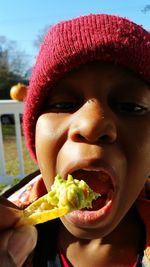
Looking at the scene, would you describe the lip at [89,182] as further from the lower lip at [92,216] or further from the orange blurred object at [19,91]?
the orange blurred object at [19,91]

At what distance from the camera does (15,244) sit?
71cm

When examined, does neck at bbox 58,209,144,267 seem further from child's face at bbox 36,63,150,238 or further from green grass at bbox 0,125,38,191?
green grass at bbox 0,125,38,191

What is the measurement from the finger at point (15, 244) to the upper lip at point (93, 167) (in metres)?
0.28

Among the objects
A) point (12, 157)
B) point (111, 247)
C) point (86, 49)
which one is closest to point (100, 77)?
point (86, 49)

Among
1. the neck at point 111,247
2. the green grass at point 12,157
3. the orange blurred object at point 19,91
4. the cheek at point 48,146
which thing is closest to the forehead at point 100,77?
the cheek at point 48,146

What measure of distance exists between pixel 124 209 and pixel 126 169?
12 cm

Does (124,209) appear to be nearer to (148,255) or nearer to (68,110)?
(148,255)

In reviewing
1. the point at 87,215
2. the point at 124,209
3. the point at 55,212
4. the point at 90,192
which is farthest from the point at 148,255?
the point at 55,212

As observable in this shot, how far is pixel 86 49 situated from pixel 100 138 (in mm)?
256

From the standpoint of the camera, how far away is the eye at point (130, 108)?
3.68 feet

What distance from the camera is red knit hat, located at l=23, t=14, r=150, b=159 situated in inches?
44.4

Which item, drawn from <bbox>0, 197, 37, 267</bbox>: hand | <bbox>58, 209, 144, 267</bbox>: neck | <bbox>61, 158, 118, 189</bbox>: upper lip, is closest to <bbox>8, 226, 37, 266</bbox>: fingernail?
<bbox>0, 197, 37, 267</bbox>: hand

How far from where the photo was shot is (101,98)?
3.56ft

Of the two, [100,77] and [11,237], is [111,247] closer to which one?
[100,77]
